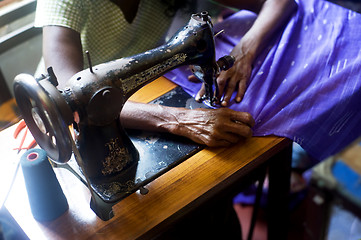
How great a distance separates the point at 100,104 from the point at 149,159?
25 cm

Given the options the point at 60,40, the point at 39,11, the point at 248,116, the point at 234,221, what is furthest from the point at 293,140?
the point at 39,11

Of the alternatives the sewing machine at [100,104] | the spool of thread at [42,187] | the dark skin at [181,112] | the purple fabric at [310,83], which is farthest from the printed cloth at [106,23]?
the spool of thread at [42,187]

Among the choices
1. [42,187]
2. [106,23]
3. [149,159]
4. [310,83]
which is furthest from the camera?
[106,23]

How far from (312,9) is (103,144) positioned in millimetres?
982

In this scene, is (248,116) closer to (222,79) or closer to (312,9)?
Answer: (222,79)

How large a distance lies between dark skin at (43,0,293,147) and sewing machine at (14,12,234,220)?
120 mm

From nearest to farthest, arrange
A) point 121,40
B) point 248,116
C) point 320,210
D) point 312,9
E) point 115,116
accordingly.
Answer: point 320,210 < point 115,116 < point 248,116 < point 312,9 < point 121,40

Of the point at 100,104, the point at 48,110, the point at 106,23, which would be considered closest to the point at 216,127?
the point at 100,104

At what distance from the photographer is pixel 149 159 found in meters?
1.12

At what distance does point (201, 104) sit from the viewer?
1286 millimetres

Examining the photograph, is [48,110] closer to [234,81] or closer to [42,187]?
[42,187]

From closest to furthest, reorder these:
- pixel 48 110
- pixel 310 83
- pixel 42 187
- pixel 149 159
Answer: pixel 48 110, pixel 42 187, pixel 149 159, pixel 310 83

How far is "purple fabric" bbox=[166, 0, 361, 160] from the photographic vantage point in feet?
3.92

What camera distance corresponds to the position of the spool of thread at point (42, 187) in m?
0.92
